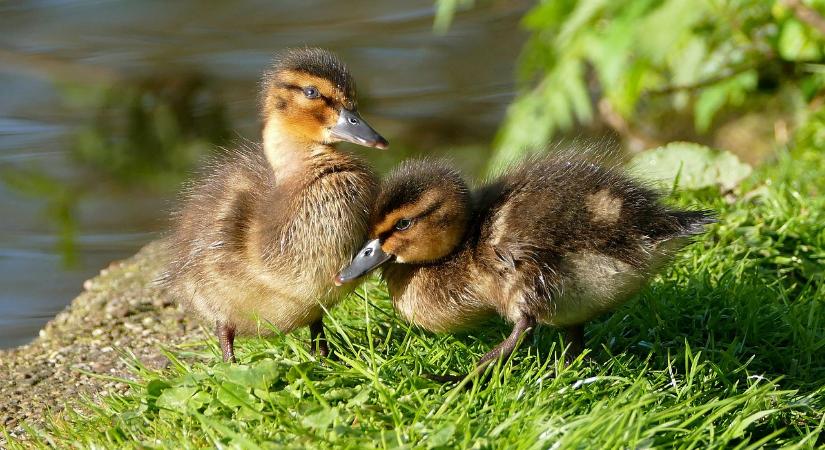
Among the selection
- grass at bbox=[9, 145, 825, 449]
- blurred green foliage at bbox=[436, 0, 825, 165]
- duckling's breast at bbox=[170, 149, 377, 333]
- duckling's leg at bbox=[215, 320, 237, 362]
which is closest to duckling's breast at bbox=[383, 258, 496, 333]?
grass at bbox=[9, 145, 825, 449]

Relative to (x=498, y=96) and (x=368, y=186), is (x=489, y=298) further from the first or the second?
(x=498, y=96)

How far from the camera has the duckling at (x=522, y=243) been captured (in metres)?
3.98

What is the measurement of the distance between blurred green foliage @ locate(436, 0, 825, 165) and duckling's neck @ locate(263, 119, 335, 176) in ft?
8.82

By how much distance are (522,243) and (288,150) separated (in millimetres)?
1014

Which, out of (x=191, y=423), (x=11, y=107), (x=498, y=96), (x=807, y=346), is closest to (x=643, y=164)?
(x=807, y=346)

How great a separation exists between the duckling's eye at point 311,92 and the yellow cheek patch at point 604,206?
42.7 inches

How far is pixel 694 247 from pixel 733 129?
3.44 metres

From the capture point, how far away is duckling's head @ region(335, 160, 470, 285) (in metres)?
4.07

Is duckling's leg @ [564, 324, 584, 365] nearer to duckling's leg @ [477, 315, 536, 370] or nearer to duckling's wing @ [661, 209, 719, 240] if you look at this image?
duckling's leg @ [477, 315, 536, 370]

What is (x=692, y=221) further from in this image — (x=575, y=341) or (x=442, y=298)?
(x=442, y=298)

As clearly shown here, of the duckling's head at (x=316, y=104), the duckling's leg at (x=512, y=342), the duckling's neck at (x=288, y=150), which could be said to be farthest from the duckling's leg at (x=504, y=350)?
the duckling's neck at (x=288, y=150)

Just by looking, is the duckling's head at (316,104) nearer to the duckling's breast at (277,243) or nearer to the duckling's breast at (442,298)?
the duckling's breast at (277,243)

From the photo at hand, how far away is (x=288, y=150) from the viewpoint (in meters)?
4.44

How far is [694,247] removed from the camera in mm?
5254
